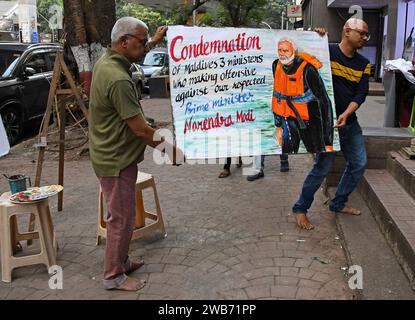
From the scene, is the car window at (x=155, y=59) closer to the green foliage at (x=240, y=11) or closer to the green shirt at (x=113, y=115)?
the green foliage at (x=240, y=11)

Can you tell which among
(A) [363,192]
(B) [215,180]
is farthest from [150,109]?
(A) [363,192]

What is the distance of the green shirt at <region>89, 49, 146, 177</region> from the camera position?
2.96 meters

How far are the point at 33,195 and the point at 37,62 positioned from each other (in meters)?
7.21

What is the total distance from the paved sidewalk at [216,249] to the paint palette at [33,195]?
0.62 meters

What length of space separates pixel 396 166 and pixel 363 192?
427mm

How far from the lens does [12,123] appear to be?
8.88 m

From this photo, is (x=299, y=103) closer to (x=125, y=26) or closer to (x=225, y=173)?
(x=125, y=26)

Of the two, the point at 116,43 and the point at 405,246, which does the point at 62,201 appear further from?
the point at 405,246

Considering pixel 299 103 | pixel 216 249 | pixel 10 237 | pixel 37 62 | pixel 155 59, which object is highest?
pixel 155 59

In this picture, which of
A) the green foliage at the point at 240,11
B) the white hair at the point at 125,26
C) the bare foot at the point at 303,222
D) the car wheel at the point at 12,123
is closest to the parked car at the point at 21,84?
the car wheel at the point at 12,123

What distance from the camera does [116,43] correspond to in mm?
3090

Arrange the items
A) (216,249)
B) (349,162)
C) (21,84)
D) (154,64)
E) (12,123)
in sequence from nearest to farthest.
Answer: (216,249)
(349,162)
(12,123)
(21,84)
(154,64)

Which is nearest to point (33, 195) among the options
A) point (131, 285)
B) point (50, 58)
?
point (131, 285)

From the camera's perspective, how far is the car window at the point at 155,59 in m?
19.1
